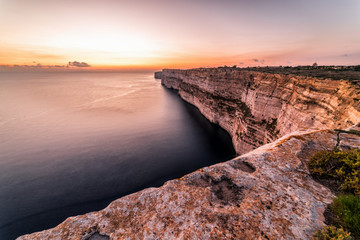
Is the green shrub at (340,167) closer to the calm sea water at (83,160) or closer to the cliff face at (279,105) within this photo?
the cliff face at (279,105)

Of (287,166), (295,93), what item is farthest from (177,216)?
(295,93)

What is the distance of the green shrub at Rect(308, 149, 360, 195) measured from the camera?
300 cm

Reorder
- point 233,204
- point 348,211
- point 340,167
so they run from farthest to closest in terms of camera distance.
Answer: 1. point 340,167
2. point 233,204
3. point 348,211

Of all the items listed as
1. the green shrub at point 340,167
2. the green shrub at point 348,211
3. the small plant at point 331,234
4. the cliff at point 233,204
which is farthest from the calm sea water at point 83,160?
the small plant at point 331,234

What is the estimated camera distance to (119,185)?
63.7ft

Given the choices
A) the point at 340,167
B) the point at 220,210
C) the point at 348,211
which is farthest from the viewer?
the point at 340,167

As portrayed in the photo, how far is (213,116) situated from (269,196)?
3559cm

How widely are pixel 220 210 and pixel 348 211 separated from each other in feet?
7.47

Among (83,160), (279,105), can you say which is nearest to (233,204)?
(279,105)

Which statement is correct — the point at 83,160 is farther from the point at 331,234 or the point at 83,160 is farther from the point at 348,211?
the point at 348,211

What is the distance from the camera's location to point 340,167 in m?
3.49

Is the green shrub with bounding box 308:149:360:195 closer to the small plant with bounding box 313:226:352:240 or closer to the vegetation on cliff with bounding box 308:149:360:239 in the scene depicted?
the vegetation on cliff with bounding box 308:149:360:239

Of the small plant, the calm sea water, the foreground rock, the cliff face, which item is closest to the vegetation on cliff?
the small plant

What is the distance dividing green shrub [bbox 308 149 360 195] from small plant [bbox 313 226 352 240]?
1409 millimetres
